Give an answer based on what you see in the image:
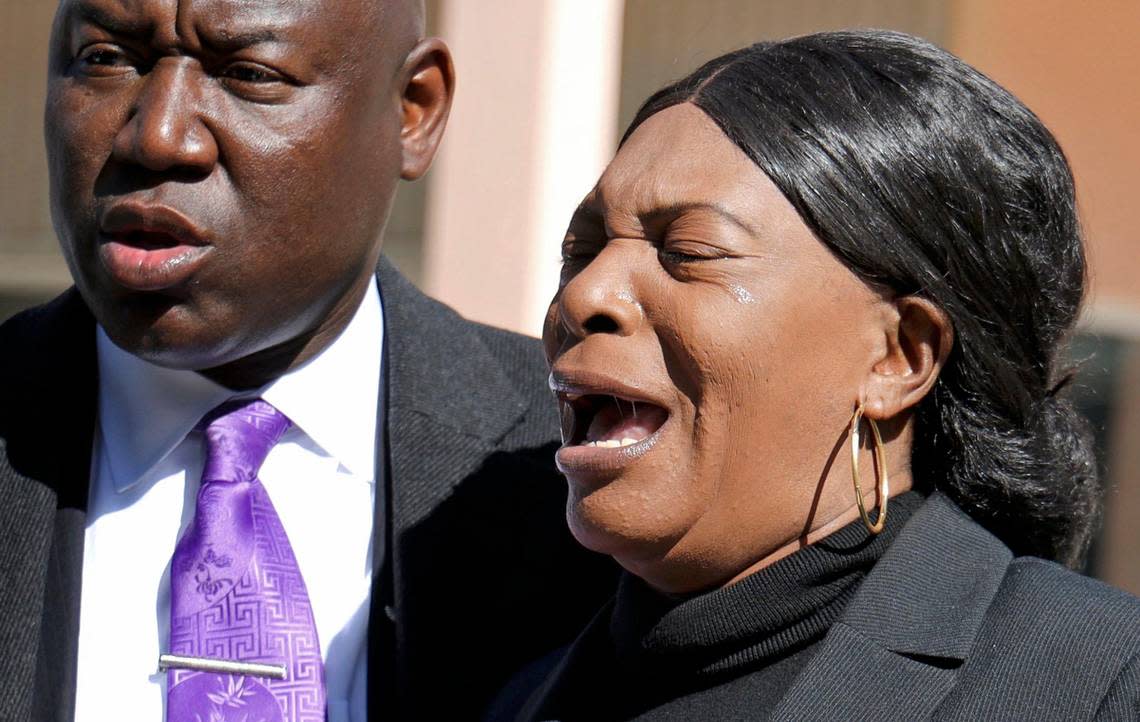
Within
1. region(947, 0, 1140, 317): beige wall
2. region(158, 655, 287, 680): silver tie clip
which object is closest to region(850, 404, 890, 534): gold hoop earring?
region(158, 655, 287, 680): silver tie clip

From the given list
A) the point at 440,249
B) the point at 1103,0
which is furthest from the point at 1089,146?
the point at 440,249

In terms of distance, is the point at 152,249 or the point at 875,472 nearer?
the point at 875,472

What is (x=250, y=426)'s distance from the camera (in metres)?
2.72

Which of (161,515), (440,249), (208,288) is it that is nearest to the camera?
(208,288)

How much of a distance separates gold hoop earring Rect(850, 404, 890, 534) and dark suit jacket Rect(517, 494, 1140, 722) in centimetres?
5

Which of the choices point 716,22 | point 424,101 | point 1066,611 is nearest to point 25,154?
point 716,22

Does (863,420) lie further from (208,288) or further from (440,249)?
(440,249)

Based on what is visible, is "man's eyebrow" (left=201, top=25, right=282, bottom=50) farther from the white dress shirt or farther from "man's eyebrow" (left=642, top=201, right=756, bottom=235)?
"man's eyebrow" (left=642, top=201, right=756, bottom=235)

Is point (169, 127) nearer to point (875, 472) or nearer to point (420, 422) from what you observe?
point (420, 422)

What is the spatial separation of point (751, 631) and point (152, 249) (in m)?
1.14

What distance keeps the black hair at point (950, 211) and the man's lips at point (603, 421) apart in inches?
13.1

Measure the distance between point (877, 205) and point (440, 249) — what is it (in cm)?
263

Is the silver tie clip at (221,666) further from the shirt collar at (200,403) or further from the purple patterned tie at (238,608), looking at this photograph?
the shirt collar at (200,403)

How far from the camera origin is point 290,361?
280 cm
